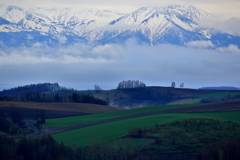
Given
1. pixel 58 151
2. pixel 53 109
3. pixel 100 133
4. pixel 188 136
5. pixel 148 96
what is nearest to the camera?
pixel 58 151

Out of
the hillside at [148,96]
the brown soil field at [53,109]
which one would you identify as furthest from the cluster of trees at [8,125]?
the hillside at [148,96]

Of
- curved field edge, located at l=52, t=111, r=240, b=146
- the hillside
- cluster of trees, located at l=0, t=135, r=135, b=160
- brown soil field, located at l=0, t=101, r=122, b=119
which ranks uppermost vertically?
the hillside

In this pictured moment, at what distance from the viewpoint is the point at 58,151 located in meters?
47.7

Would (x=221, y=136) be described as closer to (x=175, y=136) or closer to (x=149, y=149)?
(x=175, y=136)

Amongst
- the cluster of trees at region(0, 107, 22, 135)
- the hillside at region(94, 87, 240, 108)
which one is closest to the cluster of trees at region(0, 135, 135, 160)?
the cluster of trees at region(0, 107, 22, 135)

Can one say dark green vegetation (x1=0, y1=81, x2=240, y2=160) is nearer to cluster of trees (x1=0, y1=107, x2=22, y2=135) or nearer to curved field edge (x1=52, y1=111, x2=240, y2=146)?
curved field edge (x1=52, y1=111, x2=240, y2=146)

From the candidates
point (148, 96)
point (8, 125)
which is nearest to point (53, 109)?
point (8, 125)

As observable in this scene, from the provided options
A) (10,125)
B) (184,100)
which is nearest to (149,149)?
(10,125)

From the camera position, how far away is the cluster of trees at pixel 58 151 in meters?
46.5

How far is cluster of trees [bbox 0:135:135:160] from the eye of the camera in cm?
4653

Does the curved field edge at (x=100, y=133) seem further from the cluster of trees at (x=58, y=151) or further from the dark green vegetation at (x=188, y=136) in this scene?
the cluster of trees at (x=58, y=151)

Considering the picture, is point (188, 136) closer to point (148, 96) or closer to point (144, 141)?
point (144, 141)

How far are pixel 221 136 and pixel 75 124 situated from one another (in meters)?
36.6

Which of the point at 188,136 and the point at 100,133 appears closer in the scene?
the point at 188,136
